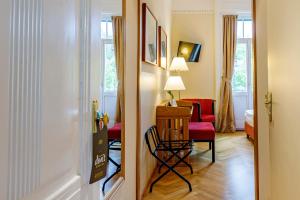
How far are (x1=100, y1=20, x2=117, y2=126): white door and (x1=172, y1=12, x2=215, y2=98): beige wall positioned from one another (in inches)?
234

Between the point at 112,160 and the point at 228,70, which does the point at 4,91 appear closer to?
the point at 112,160

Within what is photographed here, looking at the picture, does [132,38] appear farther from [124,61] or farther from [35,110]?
[35,110]

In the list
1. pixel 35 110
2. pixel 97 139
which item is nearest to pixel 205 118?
pixel 97 139

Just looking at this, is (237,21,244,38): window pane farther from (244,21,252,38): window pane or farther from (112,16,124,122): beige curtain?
(112,16,124,122): beige curtain

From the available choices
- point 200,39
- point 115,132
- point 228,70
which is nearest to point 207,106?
point 228,70

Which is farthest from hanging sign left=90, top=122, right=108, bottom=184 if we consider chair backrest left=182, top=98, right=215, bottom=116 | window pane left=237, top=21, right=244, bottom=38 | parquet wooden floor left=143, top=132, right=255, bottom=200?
window pane left=237, top=21, right=244, bottom=38

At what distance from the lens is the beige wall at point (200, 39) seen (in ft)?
25.0

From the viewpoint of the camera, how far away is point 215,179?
3.72 meters

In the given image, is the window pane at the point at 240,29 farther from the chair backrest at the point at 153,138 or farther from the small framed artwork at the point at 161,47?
the chair backrest at the point at 153,138

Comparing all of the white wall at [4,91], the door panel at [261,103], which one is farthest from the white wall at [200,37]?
the white wall at [4,91]

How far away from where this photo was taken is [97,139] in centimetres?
107

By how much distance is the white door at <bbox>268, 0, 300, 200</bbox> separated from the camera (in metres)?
1.57

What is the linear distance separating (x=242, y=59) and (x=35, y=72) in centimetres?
A: 745

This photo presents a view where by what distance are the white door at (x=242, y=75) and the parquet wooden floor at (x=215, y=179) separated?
236 centimetres
